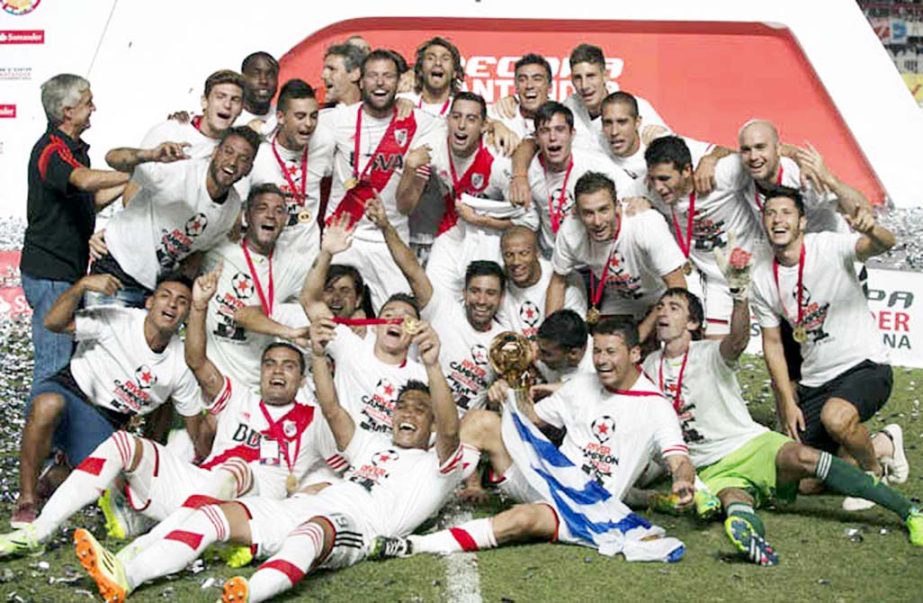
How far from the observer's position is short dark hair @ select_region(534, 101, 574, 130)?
7.09 m

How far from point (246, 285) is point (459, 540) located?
6.33 feet

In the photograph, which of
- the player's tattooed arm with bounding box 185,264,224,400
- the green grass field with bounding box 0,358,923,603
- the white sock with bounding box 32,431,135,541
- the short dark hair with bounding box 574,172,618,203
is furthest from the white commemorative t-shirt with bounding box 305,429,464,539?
the short dark hair with bounding box 574,172,618,203

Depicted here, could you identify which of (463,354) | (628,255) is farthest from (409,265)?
(628,255)

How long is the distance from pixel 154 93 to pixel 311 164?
361 centimetres

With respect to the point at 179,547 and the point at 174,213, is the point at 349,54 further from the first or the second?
the point at 179,547

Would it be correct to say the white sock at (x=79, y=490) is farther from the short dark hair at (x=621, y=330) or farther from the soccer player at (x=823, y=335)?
the soccer player at (x=823, y=335)

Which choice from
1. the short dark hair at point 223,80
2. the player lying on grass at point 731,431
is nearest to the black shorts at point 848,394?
the player lying on grass at point 731,431

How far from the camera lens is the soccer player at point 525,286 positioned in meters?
6.95

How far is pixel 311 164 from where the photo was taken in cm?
743

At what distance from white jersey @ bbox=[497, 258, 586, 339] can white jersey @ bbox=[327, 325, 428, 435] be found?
0.64 metres

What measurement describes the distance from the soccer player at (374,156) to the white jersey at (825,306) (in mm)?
1985

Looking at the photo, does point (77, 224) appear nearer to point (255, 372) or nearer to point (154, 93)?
point (255, 372)

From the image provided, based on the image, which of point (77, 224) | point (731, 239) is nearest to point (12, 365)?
point (77, 224)

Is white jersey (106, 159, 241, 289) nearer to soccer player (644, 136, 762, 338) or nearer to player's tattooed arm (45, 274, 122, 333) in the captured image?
player's tattooed arm (45, 274, 122, 333)
